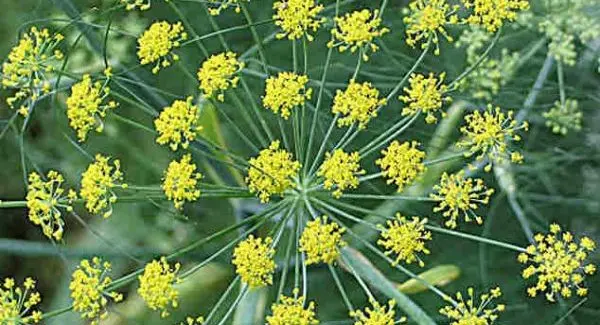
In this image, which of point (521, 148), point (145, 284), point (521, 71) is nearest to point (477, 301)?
point (521, 148)

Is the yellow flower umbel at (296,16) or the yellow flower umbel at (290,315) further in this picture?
the yellow flower umbel at (296,16)

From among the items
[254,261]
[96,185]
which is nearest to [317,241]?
[254,261]

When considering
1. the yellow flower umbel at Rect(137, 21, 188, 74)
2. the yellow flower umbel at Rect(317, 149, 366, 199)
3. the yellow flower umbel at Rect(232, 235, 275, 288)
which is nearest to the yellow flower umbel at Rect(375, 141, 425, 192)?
the yellow flower umbel at Rect(317, 149, 366, 199)

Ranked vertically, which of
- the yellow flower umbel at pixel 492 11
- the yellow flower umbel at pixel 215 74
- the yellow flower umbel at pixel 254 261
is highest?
the yellow flower umbel at pixel 492 11

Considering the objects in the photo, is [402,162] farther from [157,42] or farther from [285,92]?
[157,42]

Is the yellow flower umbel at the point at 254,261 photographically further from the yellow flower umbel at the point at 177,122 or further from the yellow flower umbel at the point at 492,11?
the yellow flower umbel at the point at 492,11

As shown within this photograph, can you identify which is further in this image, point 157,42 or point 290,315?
point 157,42

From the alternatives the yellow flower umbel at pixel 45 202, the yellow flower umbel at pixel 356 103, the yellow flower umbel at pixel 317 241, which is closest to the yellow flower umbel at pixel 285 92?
the yellow flower umbel at pixel 356 103

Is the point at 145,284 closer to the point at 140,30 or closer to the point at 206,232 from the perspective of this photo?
the point at 140,30
